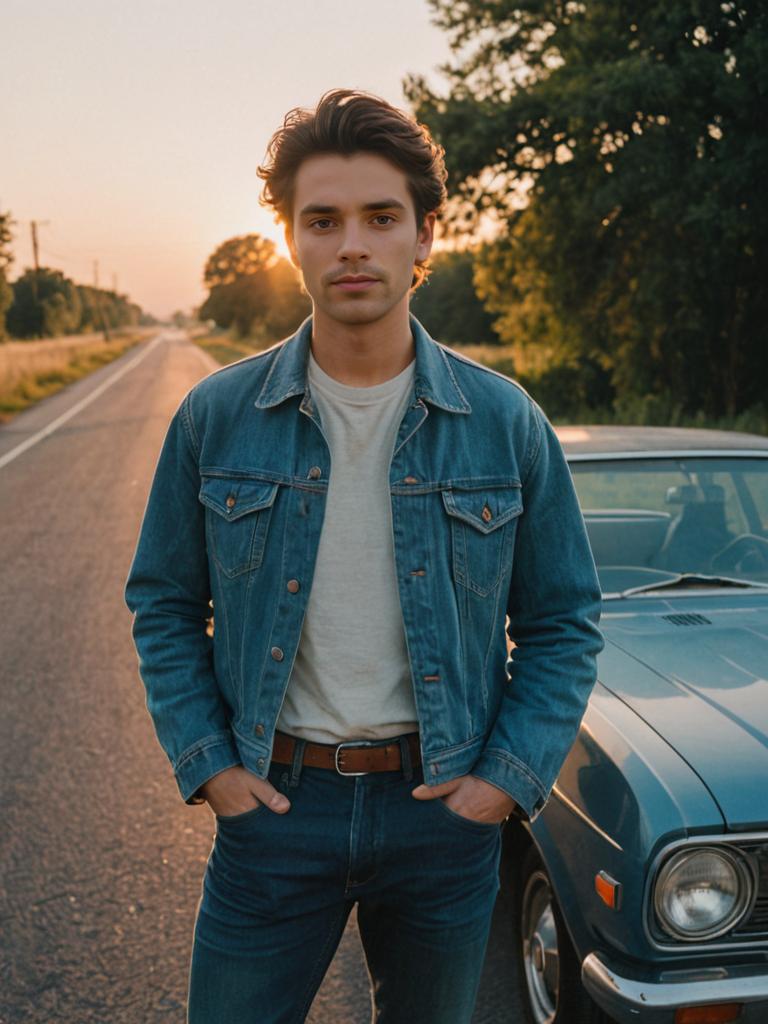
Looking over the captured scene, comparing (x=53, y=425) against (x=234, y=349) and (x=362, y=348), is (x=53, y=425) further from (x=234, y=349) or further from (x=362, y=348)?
(x=234, y=349)

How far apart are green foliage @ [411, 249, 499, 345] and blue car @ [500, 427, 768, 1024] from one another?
66.5m

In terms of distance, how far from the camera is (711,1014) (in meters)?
2.01

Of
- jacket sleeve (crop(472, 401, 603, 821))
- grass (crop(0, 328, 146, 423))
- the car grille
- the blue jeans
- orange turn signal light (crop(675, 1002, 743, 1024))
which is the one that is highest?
jacket sleeve (crop(472, 401, 603, 821))

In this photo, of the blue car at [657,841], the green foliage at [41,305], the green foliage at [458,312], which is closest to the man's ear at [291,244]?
the blue car at [657,841]

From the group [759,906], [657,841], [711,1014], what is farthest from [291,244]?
[711,1014]

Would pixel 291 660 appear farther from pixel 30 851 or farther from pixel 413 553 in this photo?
pixel 30 851

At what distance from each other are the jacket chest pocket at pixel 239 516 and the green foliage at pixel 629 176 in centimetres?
1303

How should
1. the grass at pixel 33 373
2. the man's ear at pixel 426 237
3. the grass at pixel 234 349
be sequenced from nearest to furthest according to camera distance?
the man's ear at pixel 426 237 < the grass at pixel 33 373 < the grass at pixel 234 349

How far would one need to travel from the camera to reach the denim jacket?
1.59m

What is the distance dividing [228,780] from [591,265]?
16.7 meters

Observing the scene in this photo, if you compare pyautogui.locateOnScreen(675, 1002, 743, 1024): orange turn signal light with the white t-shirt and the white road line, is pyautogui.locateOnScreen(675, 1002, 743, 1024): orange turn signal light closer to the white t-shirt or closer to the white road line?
Result: the white t-shirt

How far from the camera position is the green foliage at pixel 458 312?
70062mm

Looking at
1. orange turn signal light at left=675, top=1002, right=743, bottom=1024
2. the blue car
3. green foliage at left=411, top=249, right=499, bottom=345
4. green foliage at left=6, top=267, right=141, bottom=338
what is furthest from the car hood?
green foliage at left=411, top=249, right=499, bottom=345

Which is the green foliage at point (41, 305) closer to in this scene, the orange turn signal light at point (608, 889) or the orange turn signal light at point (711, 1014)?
the orange turn signal light at point (608, 889)
